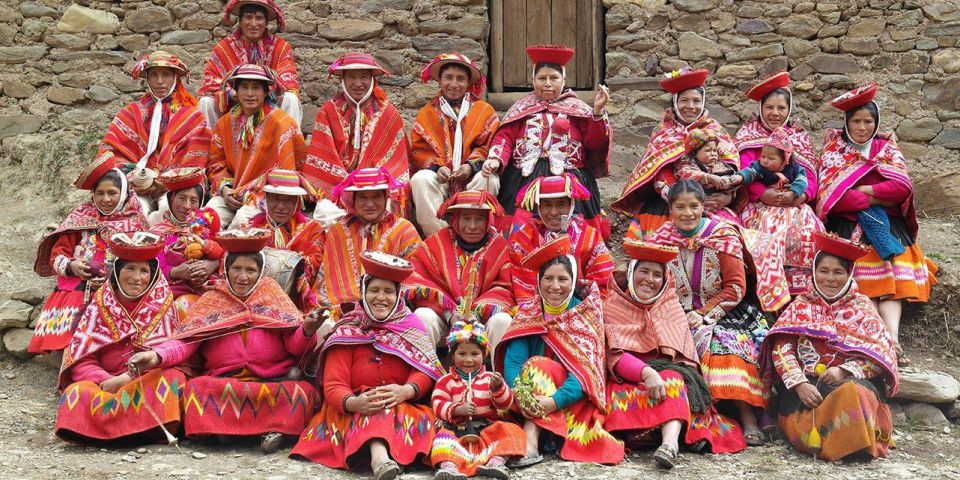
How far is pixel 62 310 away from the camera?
563 cm

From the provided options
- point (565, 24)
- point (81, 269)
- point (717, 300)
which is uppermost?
point (565, 24)

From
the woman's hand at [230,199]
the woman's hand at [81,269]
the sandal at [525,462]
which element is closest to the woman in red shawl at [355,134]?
the woman's hand at [230,199]

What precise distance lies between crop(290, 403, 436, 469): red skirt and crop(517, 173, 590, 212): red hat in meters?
1.34

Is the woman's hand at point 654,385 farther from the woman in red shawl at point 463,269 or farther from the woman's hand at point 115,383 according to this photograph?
the woman's hand at point 115,383

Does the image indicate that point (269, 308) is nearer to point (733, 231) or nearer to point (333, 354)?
point (333, 354)

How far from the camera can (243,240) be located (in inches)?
198

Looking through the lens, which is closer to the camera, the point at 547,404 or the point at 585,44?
the point at 547,404

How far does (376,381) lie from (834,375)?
6.76ft

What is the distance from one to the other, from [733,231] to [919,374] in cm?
118

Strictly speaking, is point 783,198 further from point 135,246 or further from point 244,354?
point 135,246

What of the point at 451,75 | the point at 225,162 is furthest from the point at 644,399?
the point at 225,162

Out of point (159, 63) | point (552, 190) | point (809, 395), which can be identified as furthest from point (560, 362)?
point (159, 63)

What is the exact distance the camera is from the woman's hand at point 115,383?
4.88 meters

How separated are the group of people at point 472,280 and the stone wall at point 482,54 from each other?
2.86 feet
